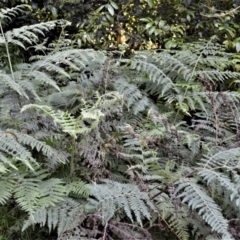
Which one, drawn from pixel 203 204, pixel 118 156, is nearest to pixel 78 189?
pixel 118 156

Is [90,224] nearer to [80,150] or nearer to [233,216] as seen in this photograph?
[80,150]

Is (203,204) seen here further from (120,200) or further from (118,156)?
(118,156)

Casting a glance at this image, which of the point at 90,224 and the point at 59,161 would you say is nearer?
the point at 90,224

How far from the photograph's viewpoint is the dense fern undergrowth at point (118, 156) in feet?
4.76

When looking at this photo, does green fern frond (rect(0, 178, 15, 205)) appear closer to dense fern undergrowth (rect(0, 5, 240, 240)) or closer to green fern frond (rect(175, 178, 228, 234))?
dense fern undergrowth (rect(0, 5, 240, 240))

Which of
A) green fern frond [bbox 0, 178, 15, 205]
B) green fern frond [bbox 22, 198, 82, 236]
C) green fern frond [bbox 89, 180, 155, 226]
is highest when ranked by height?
green fern frond [bbox 0, 178, 15, 205]

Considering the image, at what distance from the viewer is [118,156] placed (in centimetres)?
173

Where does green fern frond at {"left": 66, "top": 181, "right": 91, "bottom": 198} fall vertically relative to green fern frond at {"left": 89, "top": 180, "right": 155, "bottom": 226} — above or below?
below

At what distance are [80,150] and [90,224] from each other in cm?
35

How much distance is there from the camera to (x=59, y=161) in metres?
1.65

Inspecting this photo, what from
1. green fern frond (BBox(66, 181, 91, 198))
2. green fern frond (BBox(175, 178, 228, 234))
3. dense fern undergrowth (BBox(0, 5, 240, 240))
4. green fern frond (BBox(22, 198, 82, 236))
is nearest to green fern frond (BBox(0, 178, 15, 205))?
dense fern undergrowth (BBox(0, 5, 240, 240))

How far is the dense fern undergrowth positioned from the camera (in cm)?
145

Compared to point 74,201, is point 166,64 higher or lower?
higher

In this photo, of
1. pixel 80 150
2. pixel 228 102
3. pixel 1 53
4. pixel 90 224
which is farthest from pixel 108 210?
pixel 1 53
